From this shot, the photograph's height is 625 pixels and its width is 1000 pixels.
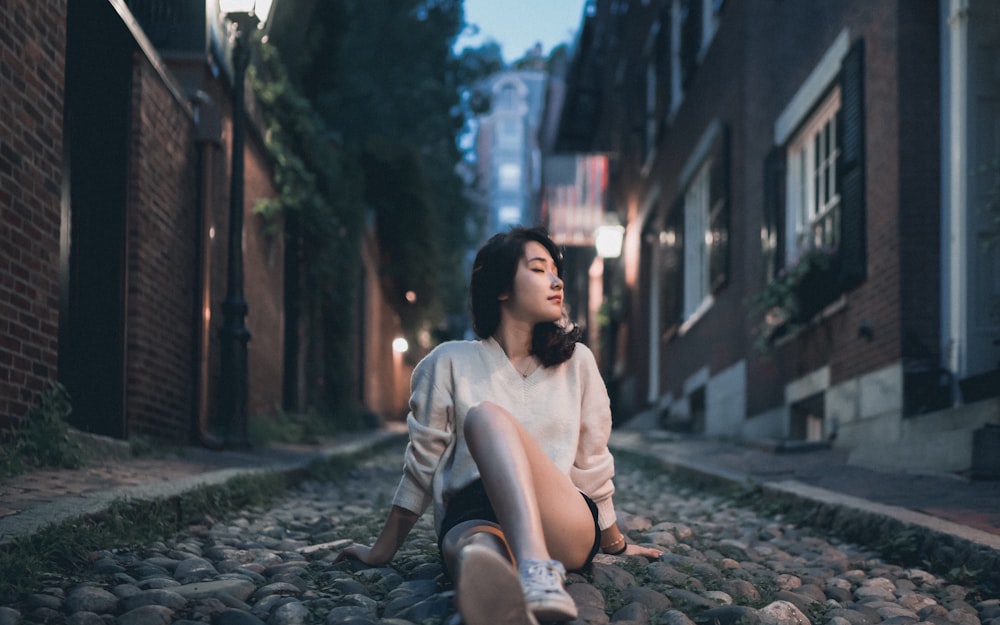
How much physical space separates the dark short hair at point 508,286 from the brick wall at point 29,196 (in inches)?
103

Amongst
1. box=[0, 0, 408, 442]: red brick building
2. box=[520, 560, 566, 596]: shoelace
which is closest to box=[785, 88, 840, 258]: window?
box=[0, 0, 408, 442]: red brick building

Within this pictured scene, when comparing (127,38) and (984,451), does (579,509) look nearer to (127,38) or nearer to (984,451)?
(984,451)

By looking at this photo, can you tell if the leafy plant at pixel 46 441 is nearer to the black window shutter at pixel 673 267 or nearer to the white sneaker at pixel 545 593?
the white sneaker at pixel 545 593

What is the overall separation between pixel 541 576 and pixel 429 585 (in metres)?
0.79

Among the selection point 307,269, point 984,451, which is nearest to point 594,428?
point 984,451

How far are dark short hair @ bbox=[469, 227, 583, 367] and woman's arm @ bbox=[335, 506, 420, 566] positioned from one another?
2.01ft

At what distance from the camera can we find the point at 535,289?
10.4 feet

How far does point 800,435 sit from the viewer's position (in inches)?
368

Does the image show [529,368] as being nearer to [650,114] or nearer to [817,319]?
[817,319]

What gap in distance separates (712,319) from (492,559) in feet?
33.2

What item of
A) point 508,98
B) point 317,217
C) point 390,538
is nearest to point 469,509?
point 390,538

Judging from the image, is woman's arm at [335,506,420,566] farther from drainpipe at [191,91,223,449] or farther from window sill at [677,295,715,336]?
window sill at [677,295,715,336]

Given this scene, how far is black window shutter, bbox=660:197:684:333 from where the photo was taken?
46.6 feet

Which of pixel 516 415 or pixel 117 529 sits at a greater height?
pixel 516 415
